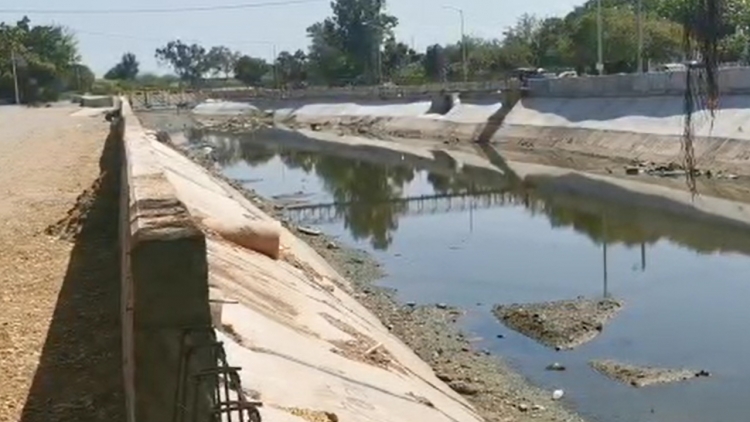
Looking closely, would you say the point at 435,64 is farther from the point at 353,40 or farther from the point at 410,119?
the point at 410,119

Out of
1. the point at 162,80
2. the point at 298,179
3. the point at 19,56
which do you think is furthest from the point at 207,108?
the point at 298,179

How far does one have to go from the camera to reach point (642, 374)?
50.1ft

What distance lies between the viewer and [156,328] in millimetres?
5238

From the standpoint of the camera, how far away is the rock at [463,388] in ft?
47.2

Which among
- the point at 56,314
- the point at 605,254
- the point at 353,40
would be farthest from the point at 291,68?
the point at 56,314

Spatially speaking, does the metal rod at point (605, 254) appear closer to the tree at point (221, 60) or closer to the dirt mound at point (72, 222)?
the dirt mound at point (72, 222)

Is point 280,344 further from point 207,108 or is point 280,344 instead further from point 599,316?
point 207,108

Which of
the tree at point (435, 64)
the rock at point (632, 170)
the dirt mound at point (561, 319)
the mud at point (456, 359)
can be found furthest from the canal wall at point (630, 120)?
the tree at point (435, 64)

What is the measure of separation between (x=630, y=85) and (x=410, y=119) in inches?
1086

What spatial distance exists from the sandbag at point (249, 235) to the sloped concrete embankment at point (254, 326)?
0.25m

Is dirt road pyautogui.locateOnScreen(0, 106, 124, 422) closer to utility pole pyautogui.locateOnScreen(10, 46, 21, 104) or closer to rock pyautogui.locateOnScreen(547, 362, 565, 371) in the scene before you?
rock pyautogui.locateOnScreen(547, 362, 565, 371)

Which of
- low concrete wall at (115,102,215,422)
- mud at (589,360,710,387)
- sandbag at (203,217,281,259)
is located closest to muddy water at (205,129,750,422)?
mud at (589,360,710,387)

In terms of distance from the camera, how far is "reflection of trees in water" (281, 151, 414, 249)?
1312 inches

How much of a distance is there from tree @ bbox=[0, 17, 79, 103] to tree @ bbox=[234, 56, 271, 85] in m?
25.0
